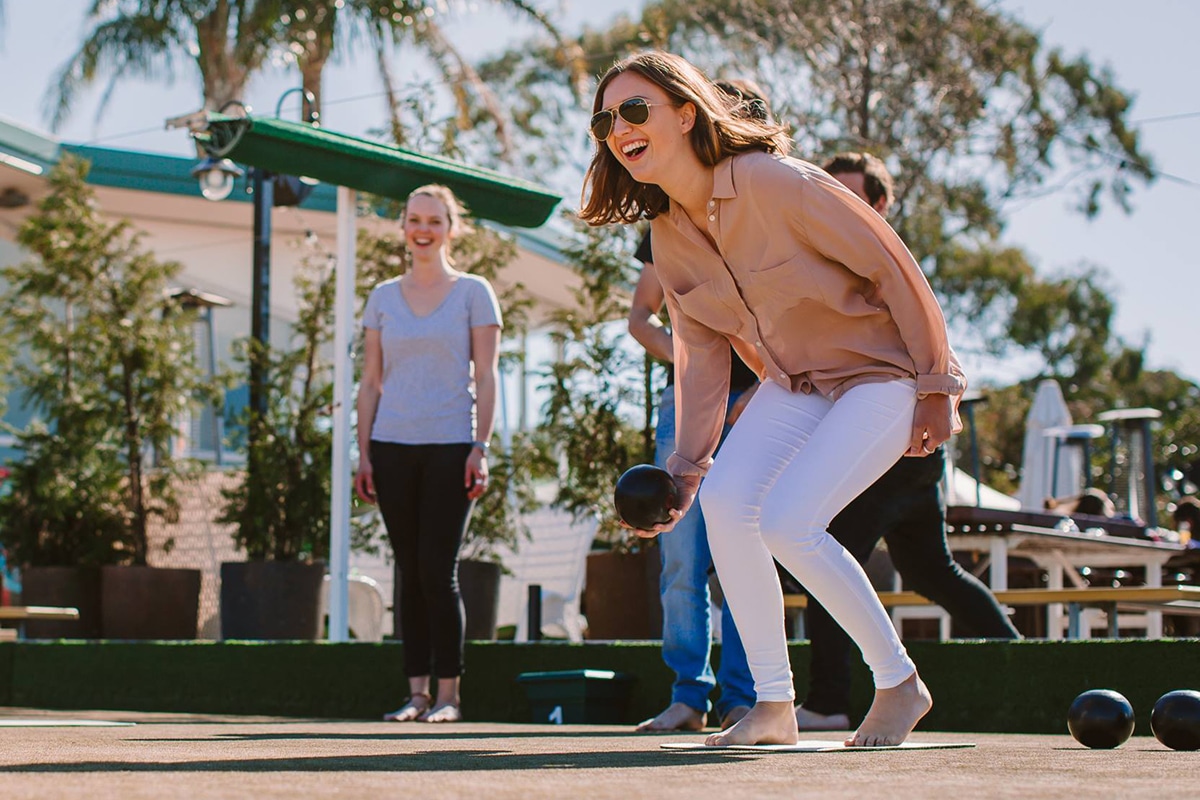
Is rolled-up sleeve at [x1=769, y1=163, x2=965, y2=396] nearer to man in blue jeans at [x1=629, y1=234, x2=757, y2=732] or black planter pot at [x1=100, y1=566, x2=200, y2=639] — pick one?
man in blue jeans at [x1=629, y1=234, x2=757, y2=732]

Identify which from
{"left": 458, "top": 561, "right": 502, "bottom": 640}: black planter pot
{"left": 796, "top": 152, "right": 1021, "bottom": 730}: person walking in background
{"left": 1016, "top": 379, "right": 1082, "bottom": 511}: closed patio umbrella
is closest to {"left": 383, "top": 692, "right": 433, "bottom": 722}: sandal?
{"left": 796, "top": 152, "right": 1021, "bottom": 730}: person walking in background

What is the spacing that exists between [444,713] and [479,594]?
3112 mm

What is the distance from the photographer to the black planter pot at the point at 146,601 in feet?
30.5

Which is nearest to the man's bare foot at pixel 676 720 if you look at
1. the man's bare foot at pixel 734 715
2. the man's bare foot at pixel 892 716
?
the man's bare foot at pixel 734 715

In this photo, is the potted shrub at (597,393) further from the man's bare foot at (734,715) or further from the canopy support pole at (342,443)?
the man's bare foot at (734,715)

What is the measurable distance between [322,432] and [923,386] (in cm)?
654

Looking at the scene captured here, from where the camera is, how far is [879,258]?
3.44 meters

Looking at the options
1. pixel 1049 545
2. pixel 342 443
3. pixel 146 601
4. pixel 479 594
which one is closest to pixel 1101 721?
pixel 342 443

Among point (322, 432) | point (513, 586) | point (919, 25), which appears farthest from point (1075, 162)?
point (322, 432)

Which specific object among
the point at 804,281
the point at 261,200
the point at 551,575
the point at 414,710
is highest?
the point at 261,200

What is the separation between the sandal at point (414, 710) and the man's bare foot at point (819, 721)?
5.44ft

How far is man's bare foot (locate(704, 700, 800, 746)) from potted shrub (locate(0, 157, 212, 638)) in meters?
6.82

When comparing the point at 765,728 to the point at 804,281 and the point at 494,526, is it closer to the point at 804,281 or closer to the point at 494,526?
the point at 804,281

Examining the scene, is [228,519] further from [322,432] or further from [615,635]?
[615,635]
